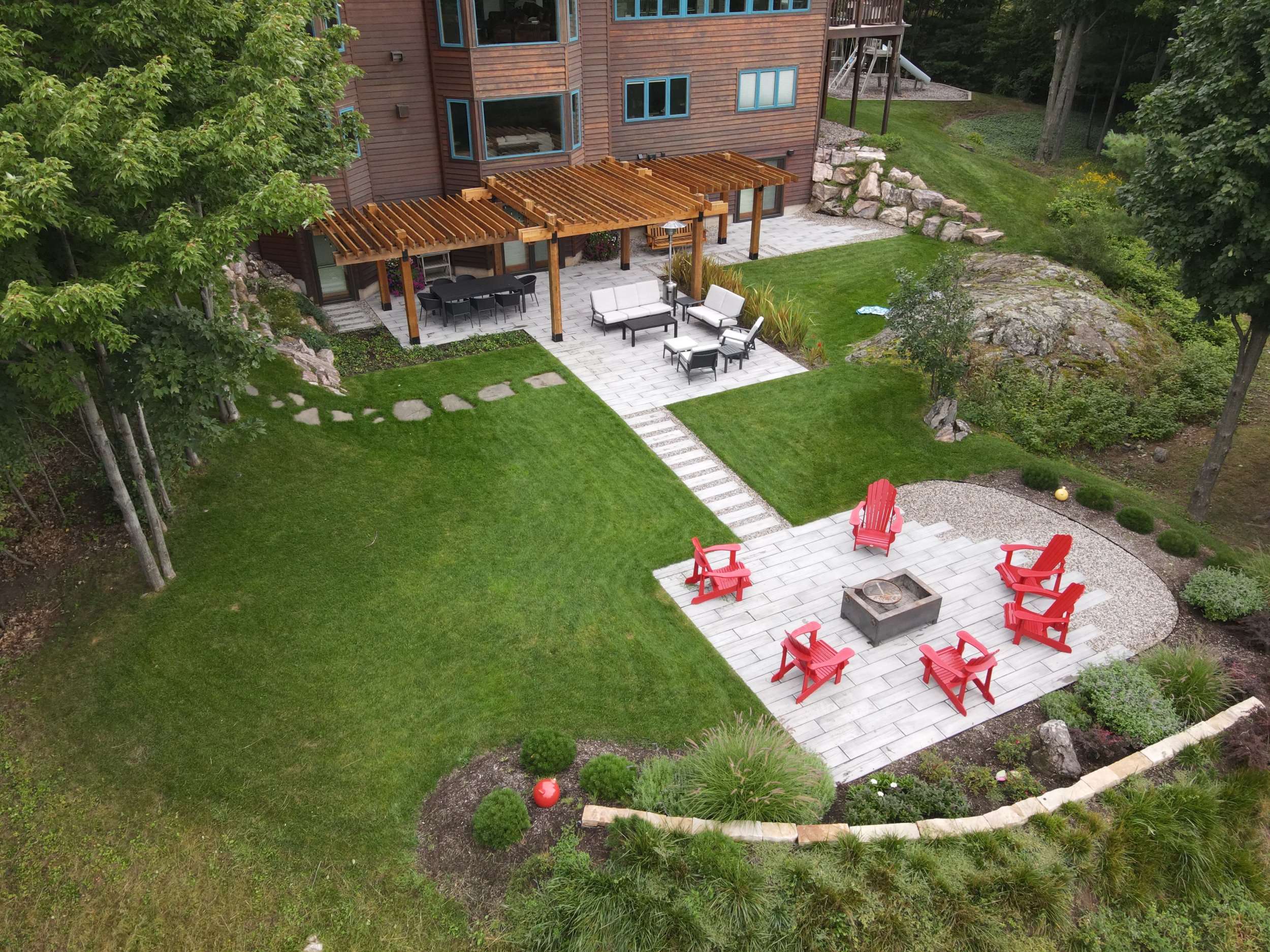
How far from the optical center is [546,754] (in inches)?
367

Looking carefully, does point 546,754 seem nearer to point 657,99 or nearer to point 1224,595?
point 1224,595

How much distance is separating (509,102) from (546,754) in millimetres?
17420

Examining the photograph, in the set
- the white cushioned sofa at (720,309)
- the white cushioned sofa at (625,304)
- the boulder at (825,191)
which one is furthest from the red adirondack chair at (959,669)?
the boulder at (825,191)

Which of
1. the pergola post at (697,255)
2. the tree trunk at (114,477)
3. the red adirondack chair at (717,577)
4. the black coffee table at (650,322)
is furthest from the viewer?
the pergola post at (697,255)

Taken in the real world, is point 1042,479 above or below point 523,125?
below

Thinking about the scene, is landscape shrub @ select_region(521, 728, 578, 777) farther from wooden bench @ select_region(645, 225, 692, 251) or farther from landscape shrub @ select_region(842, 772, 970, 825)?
wooden bench @ select_region(645, 225, 692, 251)

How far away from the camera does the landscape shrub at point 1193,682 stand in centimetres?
1017

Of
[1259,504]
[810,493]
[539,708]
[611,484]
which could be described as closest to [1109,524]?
[1259,504]

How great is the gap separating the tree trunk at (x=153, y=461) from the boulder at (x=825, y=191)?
74.7 ft

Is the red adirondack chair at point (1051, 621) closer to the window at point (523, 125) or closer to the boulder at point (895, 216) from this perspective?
the window at point (523, 125)

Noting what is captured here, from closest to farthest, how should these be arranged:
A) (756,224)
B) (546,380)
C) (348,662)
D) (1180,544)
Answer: (348,662), (1180,544), (546,380), (756,224)

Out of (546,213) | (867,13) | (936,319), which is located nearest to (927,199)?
(867,13)

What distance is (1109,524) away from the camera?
13547 millimetres

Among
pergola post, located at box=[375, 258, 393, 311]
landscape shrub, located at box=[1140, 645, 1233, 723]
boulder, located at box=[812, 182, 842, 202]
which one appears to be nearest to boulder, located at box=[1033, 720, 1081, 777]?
landscape shrub, located at box=[1140, 645, 1233, 723]
